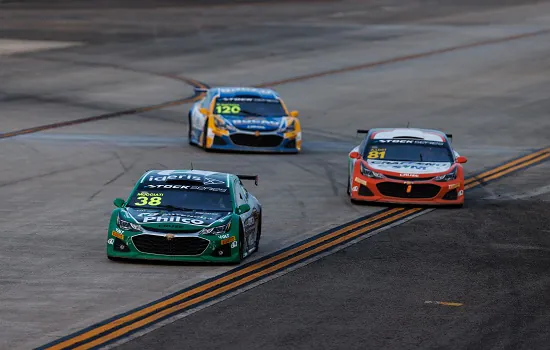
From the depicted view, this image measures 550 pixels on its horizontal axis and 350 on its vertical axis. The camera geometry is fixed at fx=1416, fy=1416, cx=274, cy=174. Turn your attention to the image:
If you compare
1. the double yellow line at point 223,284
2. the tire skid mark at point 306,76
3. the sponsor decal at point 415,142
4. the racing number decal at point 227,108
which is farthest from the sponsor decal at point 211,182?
the tire skid mark at point 306,76

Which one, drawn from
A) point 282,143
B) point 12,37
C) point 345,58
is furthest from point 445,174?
point 12,37

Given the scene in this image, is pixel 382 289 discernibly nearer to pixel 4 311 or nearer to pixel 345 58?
pixel 4 311

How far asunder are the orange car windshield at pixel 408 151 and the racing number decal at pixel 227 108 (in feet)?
23.8

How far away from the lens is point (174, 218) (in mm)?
20172

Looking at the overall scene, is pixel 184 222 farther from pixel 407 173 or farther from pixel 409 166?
pixel 409 166

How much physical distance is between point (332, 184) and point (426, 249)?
7609mm

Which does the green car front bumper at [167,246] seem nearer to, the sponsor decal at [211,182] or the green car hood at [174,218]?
the green car hood at [174,218]

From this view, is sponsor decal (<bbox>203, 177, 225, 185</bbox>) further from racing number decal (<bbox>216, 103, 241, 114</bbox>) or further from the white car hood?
racing number decal (<bbox>216, 103, 241, 114</bbox>)

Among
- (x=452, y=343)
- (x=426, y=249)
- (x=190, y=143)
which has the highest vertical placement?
(x=452, y=343)

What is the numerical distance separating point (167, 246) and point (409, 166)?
8581 mm

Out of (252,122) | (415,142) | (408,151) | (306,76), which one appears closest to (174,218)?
(408,151)

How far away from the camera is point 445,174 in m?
27.1

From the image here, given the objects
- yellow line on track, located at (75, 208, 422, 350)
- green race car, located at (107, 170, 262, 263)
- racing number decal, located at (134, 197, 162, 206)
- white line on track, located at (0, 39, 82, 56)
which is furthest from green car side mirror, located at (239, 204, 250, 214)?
white line on track, located at (0, 39, 82, 56)

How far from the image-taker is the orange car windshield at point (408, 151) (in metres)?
27.9
